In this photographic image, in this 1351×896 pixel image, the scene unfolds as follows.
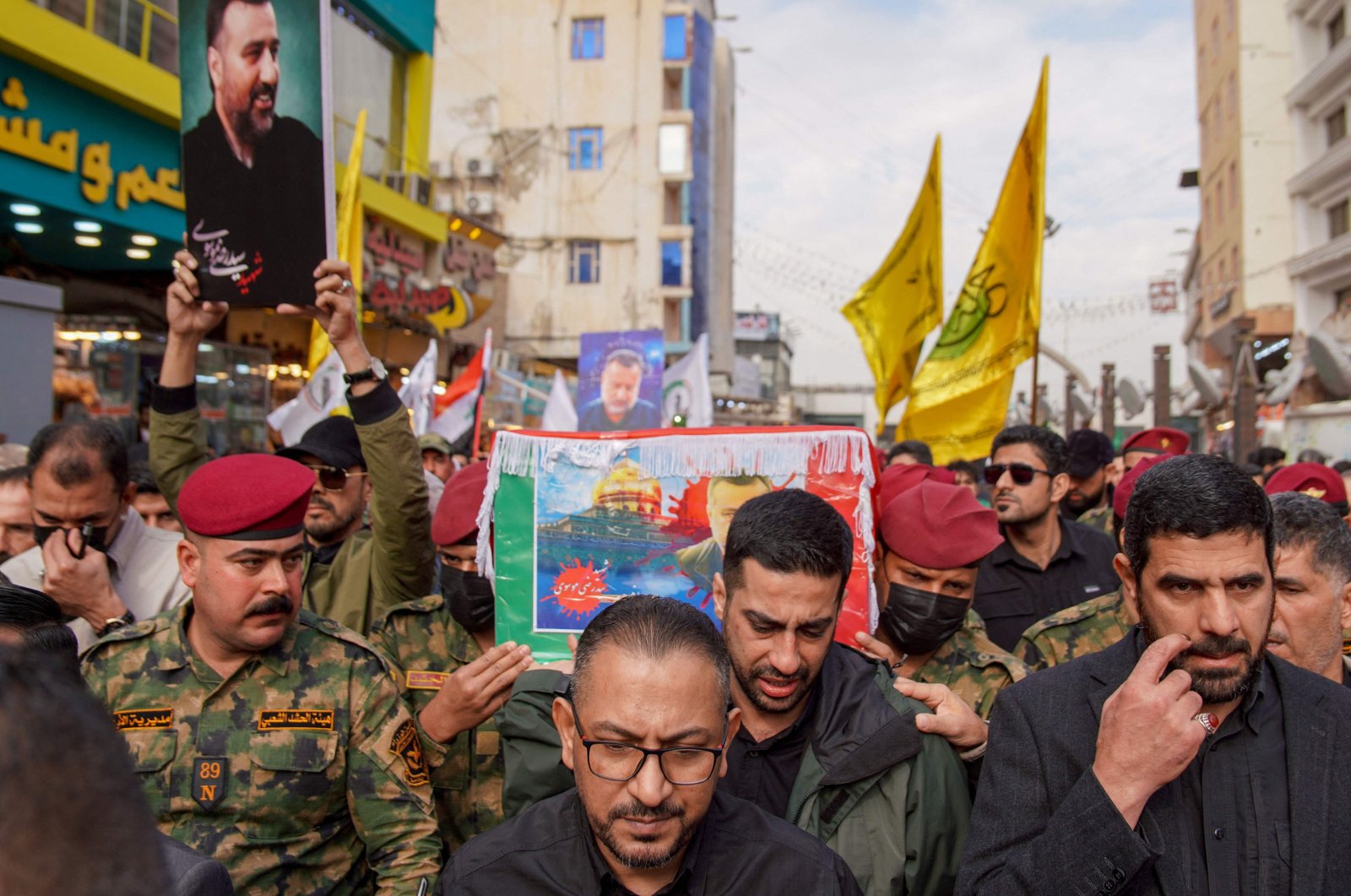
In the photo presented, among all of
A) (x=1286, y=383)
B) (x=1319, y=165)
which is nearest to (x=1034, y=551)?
Answer: (x=1286, y=383)

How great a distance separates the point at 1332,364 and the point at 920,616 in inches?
747

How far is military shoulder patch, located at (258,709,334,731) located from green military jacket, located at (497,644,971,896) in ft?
1.70

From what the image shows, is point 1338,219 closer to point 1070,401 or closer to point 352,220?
point 1070,401

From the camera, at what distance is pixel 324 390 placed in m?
8.41

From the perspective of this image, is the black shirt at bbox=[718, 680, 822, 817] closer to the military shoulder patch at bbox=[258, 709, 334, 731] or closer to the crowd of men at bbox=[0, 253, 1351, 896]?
A: the crowd of men at bbox=[0, 253, 1351, 896]

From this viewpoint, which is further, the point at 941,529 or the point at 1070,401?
the point at 1070,401

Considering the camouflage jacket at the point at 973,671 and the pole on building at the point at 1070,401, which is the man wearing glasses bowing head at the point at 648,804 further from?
the pole on building at the point at 1070,401

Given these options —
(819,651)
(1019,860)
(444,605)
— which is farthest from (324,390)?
(1019,860)

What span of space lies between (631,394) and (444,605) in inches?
252

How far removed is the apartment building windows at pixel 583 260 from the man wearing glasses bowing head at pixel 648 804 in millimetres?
37282

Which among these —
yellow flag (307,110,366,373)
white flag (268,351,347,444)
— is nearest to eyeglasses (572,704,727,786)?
white flag (268,351,347,444)

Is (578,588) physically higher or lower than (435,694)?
higher

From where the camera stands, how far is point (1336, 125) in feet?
105

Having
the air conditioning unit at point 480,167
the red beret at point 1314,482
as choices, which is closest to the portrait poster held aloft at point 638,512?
the red beret at point 1314,482
